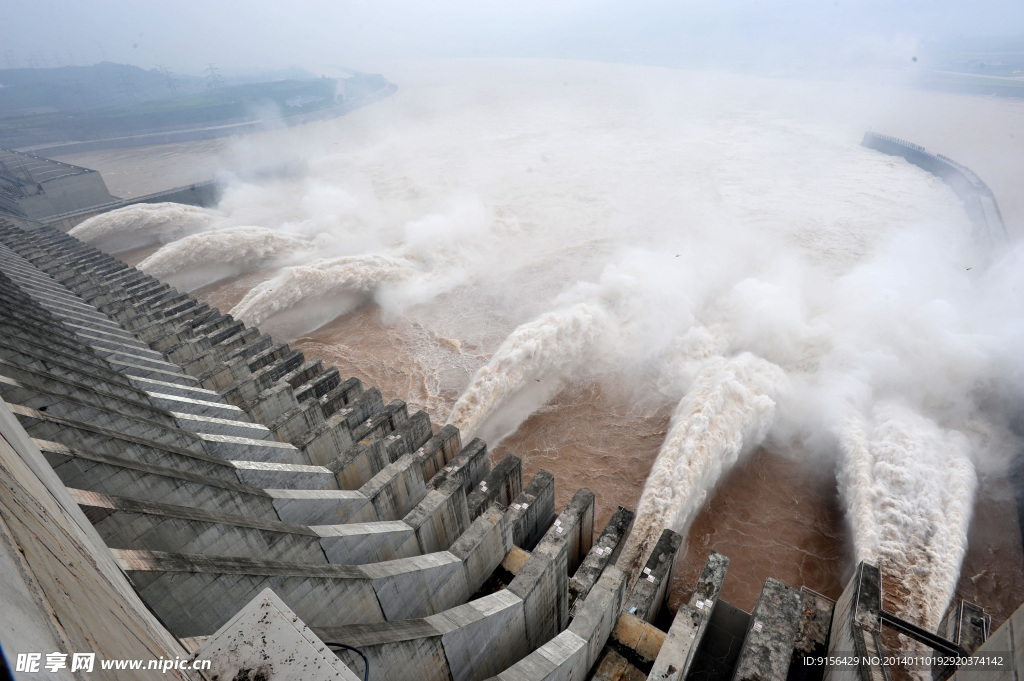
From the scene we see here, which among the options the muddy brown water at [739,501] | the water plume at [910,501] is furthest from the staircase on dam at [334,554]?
the water plume at [910,501]

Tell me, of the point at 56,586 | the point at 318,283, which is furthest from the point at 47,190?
the point at 56,586

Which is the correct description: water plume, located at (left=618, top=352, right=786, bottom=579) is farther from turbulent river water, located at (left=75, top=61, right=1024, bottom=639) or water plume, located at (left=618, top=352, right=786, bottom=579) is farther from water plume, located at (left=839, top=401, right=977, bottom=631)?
water plume, located at (left=839, top=401, right=977, bottom=631)

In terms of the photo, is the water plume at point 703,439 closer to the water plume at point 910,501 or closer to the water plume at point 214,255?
the water plume at point 910,501

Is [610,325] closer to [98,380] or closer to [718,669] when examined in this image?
[718,669]

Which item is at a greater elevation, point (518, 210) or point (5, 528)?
point (5, 528)

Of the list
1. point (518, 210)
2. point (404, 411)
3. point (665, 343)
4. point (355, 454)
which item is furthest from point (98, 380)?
point (518, 210)

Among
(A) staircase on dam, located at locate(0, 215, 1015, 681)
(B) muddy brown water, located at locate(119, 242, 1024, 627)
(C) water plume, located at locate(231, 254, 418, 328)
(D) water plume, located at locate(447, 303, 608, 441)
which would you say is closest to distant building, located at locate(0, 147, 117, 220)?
(C) water plume, located at locate(231, 254, 418, 328)
